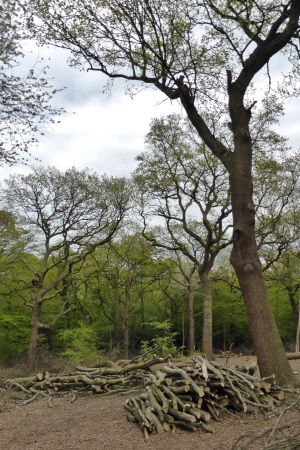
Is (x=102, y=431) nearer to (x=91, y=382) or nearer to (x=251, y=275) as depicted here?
(x=91, y=382)

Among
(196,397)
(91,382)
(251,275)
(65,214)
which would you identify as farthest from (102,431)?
(65,214)

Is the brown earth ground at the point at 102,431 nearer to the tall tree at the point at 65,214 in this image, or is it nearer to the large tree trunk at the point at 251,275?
the large tree trunk at the point at 251,275

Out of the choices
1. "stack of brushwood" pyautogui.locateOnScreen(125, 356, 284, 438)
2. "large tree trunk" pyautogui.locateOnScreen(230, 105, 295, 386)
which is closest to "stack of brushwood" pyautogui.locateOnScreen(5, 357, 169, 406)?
"stack of brushwood" pyautogui.locateOnScreen(125, 356, 284, 438)

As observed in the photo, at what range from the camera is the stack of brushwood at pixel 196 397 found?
638 cm

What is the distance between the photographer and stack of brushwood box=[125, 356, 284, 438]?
6.38m

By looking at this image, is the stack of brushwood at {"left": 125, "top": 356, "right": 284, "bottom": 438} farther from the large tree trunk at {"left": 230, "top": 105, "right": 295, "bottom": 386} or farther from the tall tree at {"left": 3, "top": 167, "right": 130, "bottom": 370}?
the tall tree at {"left": 3, "top": 167, "right": 130, "bottom": 370}

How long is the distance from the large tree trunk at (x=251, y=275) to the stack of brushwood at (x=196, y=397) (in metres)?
0.37

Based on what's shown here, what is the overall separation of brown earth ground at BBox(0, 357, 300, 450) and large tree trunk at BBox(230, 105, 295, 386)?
97cm

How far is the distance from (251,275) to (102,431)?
3.53 m

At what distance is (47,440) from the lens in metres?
6.45

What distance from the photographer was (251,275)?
797 cm

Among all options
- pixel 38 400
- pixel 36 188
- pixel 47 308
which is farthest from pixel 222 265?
pixel 38 400

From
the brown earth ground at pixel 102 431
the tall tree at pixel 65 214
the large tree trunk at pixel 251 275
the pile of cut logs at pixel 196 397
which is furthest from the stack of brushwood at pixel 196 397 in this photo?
the tall tree at pixel 65 214

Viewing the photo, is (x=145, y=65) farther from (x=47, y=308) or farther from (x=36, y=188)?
(x=47, y=308)
